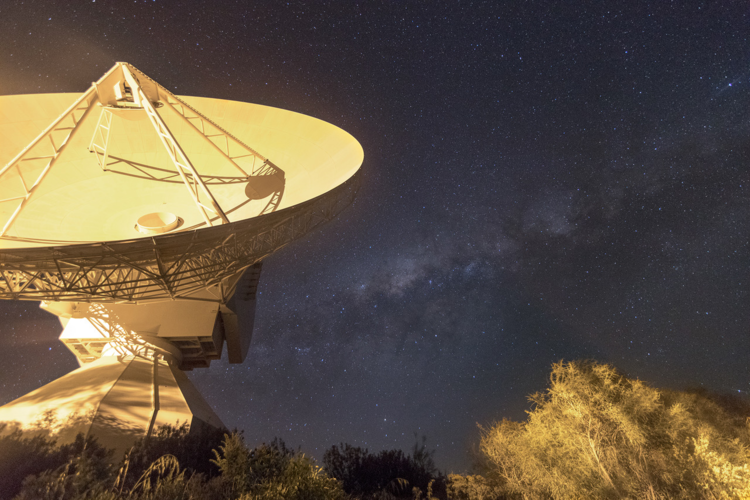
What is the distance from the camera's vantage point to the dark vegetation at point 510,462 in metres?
8.25

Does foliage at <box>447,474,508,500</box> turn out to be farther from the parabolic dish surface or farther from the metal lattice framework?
the parabolic dish surface

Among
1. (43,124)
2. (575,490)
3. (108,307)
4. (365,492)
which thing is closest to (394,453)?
(365,492)

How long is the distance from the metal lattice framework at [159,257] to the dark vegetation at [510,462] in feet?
13.6

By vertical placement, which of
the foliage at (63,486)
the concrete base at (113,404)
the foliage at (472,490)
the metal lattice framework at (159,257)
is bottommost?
the foliage at (472,490)

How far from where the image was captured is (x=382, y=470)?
18.0 metres

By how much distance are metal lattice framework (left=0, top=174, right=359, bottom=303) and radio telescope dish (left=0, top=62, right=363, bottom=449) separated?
58 millimetres

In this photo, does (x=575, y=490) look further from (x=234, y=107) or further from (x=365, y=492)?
(x=234, y=107)

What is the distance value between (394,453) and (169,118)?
19815 mm

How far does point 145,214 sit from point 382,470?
51.3ft

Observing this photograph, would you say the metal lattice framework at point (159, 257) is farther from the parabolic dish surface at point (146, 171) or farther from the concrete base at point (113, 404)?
the concrete base at point (113, 404)

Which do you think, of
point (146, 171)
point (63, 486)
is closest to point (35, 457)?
point (63, 486)

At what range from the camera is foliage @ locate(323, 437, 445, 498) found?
16281 mm

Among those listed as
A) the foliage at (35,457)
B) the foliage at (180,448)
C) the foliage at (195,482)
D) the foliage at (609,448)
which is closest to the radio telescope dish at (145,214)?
the foliage at (180,448)

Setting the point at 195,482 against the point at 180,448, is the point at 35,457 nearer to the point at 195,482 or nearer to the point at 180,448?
the point at 180,448
